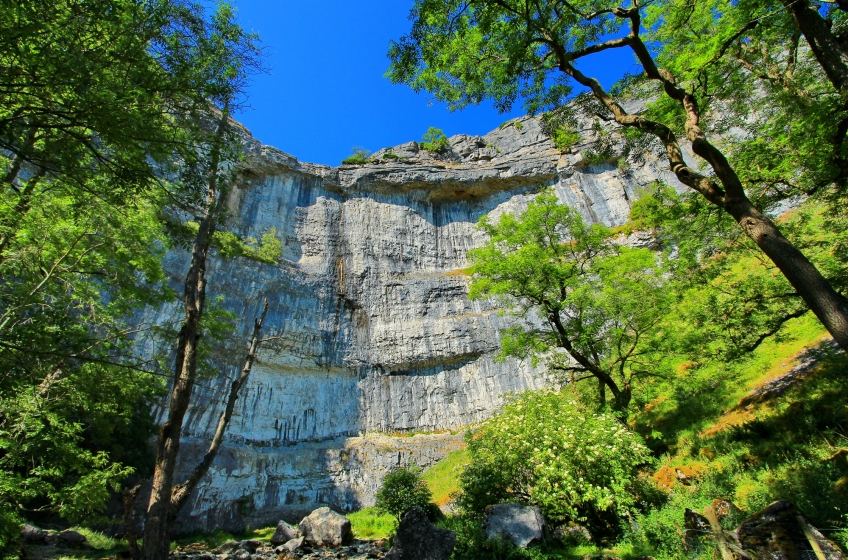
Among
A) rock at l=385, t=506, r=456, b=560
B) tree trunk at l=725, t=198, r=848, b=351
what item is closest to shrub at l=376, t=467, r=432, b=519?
rock at l=385, t=506, r=456, b=560

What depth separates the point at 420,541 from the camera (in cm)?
779

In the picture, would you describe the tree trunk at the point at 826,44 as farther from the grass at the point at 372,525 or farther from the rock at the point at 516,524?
the grass at the point at 372,525

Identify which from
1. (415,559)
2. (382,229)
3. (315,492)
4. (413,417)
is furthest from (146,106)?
Answer: (382,229)

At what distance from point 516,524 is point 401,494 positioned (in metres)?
5.58

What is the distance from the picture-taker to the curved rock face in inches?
897

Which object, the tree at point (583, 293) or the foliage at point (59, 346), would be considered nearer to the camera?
the foliage at point (59, 346)

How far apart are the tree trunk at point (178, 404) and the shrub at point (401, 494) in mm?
8433

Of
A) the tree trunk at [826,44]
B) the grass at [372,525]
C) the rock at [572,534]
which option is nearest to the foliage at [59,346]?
the grass at [372,525]

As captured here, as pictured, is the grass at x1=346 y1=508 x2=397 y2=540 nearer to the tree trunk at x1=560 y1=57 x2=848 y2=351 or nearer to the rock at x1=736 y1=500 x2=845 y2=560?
the rock at x1=736 y1=500 x2=845 y2=560

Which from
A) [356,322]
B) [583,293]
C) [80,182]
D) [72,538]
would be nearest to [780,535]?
[583,293]

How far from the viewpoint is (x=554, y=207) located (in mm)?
14469

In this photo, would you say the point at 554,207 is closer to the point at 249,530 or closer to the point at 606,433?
the point at 606,433

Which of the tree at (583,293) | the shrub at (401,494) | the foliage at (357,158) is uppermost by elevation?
the foliage at (357,158)

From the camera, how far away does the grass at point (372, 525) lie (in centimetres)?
1538
